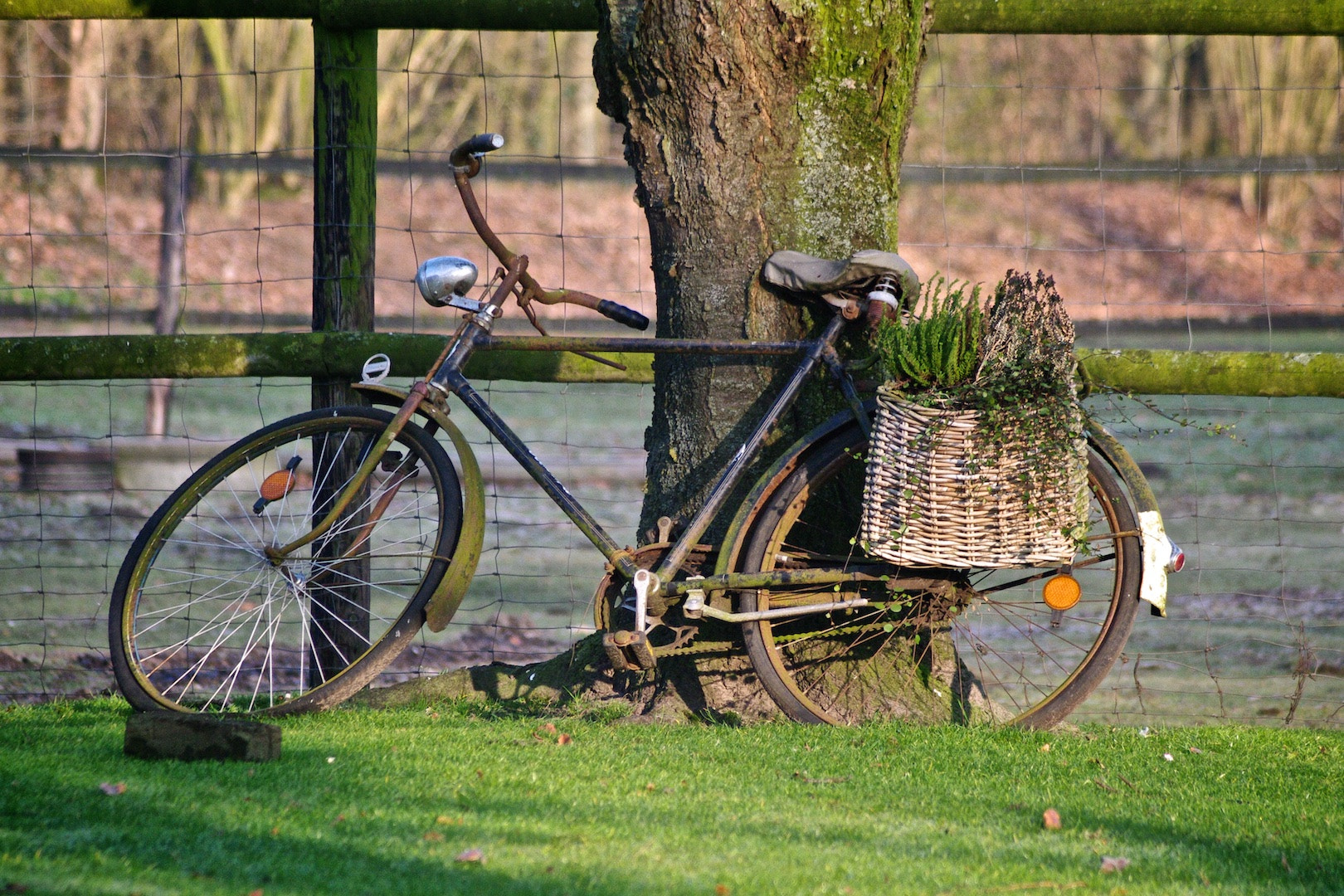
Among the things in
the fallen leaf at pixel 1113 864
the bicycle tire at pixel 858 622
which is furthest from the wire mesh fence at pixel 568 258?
the fallen leaf at pixel 1113 864

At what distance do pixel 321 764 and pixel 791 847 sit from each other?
98cm

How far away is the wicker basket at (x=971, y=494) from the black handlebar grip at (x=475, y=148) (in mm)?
1072

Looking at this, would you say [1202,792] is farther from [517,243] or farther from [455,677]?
[517,243]

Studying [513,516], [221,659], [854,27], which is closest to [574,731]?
[854,27]

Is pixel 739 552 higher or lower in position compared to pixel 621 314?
lower

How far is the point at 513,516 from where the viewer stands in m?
7.69

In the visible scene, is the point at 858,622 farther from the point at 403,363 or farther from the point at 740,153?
the point at 403,363

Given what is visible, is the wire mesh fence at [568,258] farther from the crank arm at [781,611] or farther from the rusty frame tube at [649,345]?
the crank arm at [781,611]

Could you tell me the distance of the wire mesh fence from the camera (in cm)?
465

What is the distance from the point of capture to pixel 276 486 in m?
3.17

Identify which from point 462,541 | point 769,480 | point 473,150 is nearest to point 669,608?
point 769,480

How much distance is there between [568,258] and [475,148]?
1736 centimetres

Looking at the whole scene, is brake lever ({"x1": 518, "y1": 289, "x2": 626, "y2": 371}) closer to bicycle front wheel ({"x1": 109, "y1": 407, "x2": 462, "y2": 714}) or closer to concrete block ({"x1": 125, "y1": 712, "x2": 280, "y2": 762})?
bicycle front wheel ({"x1": 109, "y1": 407, "x2": 462, "y2": 714})

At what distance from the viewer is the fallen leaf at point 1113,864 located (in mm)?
2076
